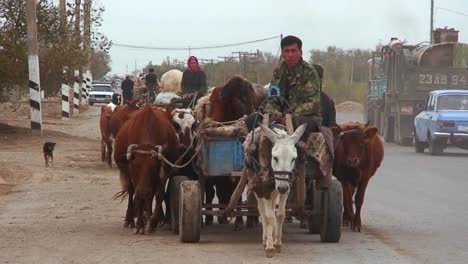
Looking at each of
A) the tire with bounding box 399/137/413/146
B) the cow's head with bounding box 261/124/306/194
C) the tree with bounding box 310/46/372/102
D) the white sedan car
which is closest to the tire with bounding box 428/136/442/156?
the tire with bounding box 399/137/413/146

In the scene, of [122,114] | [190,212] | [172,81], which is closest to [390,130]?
[172,81]

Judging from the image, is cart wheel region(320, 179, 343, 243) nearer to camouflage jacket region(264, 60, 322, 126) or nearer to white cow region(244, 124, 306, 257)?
camouflage jacket region(264, 60, 322, 126)

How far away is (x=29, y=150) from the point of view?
24859mm

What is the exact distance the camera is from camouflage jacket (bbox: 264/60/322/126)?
34.1 ft

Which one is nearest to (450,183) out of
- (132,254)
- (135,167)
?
(135,167)

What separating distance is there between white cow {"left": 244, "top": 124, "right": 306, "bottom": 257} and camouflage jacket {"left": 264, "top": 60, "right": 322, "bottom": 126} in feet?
1.99

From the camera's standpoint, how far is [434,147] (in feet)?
91.7

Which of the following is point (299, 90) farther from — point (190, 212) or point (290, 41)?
point (190, 212)

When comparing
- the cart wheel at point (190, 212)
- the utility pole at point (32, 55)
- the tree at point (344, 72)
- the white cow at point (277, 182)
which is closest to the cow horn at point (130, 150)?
the cart wheel at point (190, 212)

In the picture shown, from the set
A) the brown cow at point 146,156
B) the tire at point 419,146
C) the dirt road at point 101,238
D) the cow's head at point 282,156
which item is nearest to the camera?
the cow's head at point 282,156

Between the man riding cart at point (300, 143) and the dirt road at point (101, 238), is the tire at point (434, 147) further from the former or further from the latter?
the man riding cart at point (300, 143)

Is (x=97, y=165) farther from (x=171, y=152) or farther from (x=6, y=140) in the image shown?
(x=171, y=152)

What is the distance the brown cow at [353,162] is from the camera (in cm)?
1196

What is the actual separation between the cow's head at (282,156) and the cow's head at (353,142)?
97.5 inches
